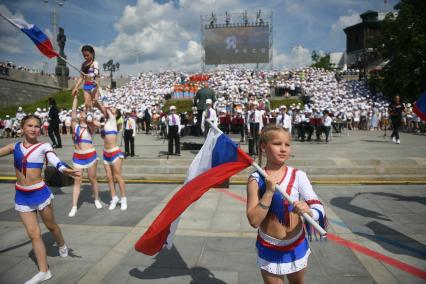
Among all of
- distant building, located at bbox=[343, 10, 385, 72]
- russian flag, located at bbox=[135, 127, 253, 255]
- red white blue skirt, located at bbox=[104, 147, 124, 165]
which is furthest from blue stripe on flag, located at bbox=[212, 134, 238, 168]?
distant building, located at bbox=[343, 10, 385, 72]

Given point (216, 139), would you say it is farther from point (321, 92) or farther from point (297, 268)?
point (321, 92)

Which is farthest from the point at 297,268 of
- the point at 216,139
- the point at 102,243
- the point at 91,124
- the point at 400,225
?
the point at 91,124

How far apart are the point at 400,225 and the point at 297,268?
3.92 m

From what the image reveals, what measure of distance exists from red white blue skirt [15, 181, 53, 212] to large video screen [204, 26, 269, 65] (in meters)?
45.2

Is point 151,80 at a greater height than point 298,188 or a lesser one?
greater

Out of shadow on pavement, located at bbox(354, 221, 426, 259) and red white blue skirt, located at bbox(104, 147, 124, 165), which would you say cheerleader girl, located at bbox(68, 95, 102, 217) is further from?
shadow on pavement, located at bbox(354, 221, 426, 259)

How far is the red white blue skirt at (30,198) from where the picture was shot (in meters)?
3.72

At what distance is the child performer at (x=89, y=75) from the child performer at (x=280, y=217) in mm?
4865

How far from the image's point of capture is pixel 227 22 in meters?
46.8

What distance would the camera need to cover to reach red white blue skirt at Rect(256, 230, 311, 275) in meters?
2.38

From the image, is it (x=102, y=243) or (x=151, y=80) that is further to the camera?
(x=151, y=80)

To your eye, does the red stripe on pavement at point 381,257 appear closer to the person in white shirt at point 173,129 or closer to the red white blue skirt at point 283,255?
the red white blue skirt at point 283,255

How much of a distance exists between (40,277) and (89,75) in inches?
163

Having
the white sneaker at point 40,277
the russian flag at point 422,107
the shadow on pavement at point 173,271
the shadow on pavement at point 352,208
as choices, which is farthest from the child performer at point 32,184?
the russian flag at point 422,107
